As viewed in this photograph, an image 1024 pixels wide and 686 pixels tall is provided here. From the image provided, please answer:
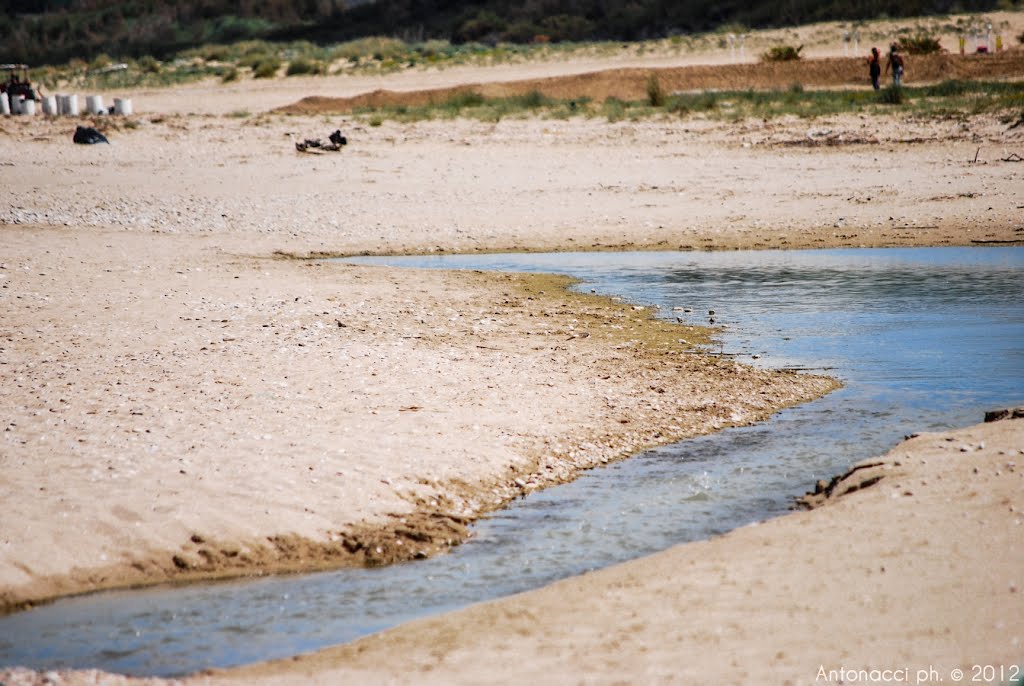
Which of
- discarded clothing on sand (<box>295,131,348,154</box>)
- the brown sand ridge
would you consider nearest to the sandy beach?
discarded clothing on sand (<box>295,131,348,154</box>)

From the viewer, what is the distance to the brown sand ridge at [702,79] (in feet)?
115

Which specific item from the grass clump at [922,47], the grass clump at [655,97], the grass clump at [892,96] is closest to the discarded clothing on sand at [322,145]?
the grass clump at [655,97]

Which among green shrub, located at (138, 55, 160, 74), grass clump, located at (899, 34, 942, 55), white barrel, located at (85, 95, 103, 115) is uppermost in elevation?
green shrub, located at (138, 55, 160, 74)

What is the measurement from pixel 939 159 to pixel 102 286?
1418 centimetres

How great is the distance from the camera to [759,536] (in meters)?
6.02

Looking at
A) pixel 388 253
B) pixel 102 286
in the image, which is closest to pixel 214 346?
pixel 102 286

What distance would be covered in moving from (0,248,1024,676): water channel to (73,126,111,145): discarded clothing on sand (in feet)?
51.7

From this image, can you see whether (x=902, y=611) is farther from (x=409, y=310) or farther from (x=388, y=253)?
(x=388, y=253)

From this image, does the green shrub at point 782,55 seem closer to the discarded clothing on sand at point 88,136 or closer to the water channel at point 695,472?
A: the discarded clothing on sand at point 88,136

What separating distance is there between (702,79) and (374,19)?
128 feet

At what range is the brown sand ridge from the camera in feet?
115

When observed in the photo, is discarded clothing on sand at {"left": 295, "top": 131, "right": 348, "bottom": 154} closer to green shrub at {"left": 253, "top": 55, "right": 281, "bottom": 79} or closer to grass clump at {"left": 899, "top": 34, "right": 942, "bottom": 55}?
grass clump at {"left": 899, "top": 34, "right": 942, "bottom": 55}

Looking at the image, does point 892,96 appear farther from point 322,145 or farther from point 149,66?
point 149,66

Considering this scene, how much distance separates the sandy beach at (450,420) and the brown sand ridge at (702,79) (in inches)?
627
